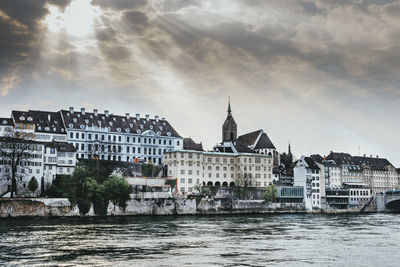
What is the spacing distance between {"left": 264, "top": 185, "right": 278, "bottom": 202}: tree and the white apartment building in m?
5.09

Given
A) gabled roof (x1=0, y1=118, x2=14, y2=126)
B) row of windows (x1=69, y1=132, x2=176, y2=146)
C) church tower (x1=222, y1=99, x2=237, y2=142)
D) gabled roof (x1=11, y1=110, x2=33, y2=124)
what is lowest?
row of windows (x1=69, y1=132, x2=176, y2=146)

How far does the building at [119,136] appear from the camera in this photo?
104688 mm

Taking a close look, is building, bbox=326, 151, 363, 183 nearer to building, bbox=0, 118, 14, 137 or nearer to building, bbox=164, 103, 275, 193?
building, bbox=164, 103, 275, 193

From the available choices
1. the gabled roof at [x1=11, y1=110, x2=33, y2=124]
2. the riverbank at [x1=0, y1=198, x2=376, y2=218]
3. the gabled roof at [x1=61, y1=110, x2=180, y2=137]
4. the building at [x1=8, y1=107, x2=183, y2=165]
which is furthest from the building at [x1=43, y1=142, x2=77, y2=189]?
the gabled roof at [x1=61, y1=110, x2=180, y2=137]

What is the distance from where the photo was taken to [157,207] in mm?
86375

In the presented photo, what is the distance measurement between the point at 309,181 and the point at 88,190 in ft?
199

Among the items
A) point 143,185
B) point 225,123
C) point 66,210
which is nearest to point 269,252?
point 66,210

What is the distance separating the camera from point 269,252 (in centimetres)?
3756

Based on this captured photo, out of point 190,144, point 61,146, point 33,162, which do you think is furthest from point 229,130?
point 33,162

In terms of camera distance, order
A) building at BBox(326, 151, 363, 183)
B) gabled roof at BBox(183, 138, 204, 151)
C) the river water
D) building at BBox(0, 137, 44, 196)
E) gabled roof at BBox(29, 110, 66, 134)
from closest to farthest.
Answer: the river water → building at BBox(0, 137, 44, 196) → gabled roof at BBox(29, 110, 66, 134) → gabled roof at BBox(183, 138, 204, 151) → building at BBox(326, 151, 363, 183)

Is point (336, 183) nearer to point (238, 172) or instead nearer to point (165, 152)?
point (238, 172)

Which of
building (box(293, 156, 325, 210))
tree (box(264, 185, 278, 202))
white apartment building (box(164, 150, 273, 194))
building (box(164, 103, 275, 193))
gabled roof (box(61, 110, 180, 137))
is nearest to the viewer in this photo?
white apartment building (box(164, 150, 273, 194))

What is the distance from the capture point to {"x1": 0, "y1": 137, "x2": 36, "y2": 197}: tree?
78188 millimetres

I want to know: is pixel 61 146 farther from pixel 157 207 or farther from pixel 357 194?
pixel 357 194
